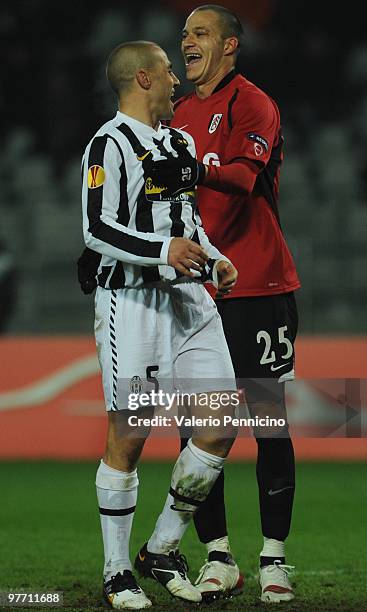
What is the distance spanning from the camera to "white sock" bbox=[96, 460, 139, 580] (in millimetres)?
3855

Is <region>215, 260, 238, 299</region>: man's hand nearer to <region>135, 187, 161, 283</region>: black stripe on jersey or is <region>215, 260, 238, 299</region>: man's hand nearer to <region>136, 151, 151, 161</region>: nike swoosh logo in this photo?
<region>135, 187, 161, 283</region>: black stripe on jersey

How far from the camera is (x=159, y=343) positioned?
12.8ft

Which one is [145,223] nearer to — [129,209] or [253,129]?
[129,209]

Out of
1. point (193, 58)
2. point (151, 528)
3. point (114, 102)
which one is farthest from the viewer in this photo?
point (114, 102)

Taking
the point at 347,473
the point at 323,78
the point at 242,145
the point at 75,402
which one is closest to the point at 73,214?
the point at 75,402

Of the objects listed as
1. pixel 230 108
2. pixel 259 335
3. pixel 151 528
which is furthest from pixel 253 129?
pixel 151 528

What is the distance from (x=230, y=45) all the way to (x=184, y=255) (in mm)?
1213

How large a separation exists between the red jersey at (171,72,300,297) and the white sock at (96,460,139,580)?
2.95 ft

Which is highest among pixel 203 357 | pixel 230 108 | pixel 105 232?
pixel 230 108

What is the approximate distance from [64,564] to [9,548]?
0.56m

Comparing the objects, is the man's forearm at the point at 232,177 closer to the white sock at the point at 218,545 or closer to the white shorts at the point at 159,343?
the white shorts at the point at 159,343

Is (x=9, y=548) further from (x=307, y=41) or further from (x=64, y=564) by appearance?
(x=307, y=41)

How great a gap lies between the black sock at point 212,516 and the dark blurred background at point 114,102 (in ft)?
18.8

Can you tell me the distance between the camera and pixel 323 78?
1431 cm
